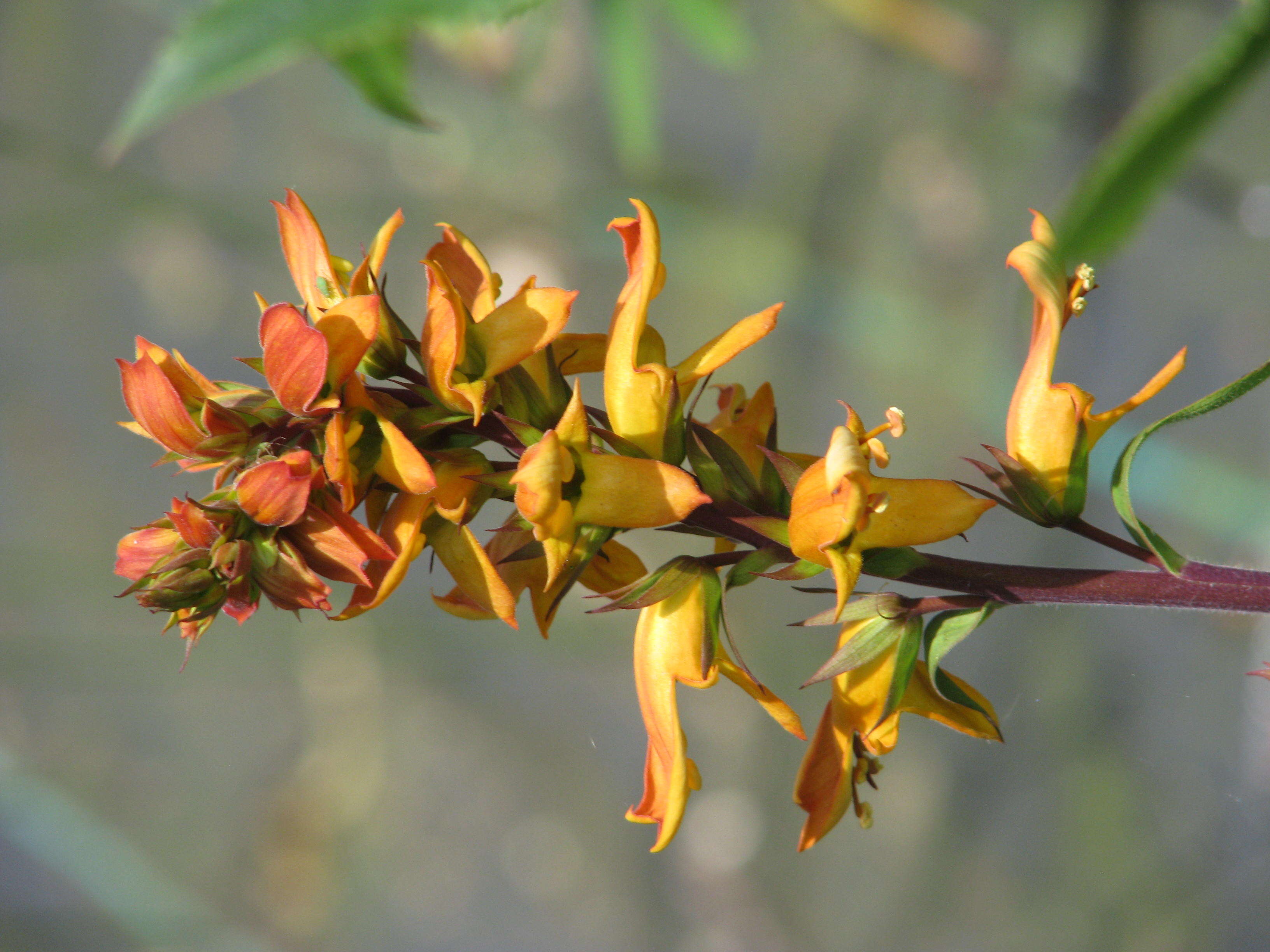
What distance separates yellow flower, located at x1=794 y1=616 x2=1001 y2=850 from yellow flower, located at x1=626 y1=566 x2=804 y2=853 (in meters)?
0.02

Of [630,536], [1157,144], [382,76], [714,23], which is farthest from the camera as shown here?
[630,536]

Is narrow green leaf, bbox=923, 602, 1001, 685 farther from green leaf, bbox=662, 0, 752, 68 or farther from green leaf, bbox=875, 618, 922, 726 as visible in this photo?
green leaf, bbox=662, 0, 752, 68

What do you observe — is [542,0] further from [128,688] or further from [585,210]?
[128,688]

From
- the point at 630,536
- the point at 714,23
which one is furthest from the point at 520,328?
the point at 630,536

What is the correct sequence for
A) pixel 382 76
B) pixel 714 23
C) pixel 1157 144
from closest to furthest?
pixel 1157 144 → pixel 382 76 → pixel 714 23

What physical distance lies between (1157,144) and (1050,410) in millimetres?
71

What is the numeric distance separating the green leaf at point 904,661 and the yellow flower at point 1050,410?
0.04 m

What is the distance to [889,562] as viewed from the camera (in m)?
0.18

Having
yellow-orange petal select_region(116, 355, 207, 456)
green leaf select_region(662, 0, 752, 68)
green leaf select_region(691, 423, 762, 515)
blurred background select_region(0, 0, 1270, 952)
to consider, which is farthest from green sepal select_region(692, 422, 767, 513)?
blurred background select_region(0, 0, 1270, 952)

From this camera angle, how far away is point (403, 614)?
941mm

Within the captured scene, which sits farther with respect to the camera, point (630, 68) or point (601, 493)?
point (630, 68)

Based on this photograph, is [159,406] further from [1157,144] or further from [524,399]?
[1157,144]

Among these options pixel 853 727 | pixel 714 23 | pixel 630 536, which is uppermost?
pixel 714 23

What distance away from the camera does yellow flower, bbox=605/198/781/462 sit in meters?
0.18
